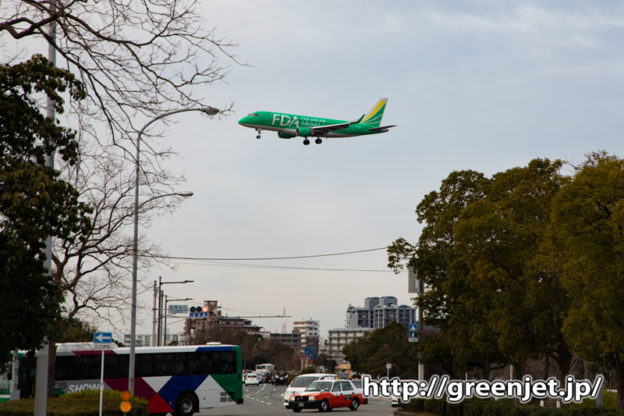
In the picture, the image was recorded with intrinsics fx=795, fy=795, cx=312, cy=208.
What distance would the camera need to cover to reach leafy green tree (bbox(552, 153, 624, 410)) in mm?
21359

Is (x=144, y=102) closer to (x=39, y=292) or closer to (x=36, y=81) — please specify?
(x=36, y=81)

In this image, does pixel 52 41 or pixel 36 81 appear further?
pixel 36 81

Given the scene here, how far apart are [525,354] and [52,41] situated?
76.7 feet

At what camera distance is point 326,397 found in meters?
40.0

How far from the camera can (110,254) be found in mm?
29203

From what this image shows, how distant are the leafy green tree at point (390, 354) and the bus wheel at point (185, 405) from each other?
49248 mm

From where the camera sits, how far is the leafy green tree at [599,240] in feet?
70.1

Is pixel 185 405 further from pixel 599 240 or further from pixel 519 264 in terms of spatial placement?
pixel 599 240

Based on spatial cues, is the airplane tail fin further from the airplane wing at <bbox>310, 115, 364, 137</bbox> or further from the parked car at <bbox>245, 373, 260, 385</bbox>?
the parked car at <bbox>245, 373, 260, 385</bbox>

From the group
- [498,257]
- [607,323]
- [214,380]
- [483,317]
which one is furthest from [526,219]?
[214,380]

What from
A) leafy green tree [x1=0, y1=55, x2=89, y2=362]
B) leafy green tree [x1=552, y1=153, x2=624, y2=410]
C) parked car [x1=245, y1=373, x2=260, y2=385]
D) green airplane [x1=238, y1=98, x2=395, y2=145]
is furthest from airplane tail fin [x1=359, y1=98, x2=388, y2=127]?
parked car [x1=245, y1=373, x2=260, y2=385]

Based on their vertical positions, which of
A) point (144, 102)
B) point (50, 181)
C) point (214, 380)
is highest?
point (144, 102)

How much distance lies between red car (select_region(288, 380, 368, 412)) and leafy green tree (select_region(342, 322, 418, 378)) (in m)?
41.4

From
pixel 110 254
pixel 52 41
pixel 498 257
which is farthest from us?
pixel 498 257
